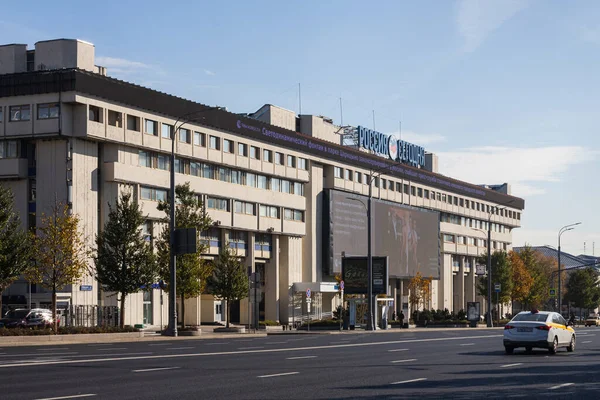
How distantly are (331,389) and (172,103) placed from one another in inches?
2274

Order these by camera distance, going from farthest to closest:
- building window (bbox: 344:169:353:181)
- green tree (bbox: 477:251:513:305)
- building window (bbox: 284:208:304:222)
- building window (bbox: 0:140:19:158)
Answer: green tree (bbox: 477:251:513:305)
building window (bbox: 344:169:353:181)
building window (bbox: 284:208:304:222)
building window (bbox: 0:140:19:158)

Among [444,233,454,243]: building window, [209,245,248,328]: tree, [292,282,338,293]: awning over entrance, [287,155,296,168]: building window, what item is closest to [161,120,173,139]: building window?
[209,245,248,328]: tree

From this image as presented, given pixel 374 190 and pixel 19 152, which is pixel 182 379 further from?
pixel 374 190

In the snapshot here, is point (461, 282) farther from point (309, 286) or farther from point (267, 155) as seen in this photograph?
point (267, 155)

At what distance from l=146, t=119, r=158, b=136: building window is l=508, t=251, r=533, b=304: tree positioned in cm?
6345

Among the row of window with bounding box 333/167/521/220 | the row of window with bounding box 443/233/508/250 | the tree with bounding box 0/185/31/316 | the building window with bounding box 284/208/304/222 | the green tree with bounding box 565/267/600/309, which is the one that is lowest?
the green tree with bounding box 565/267/600/309

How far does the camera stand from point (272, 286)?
87562 mm

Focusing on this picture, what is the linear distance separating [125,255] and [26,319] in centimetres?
696

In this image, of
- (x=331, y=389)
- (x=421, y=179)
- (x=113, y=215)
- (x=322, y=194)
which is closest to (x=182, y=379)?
(x=331, y=389)

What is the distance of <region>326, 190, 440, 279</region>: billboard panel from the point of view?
9625 centimetres

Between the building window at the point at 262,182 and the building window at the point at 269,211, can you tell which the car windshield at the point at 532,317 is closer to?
the building window at the point at 269,211

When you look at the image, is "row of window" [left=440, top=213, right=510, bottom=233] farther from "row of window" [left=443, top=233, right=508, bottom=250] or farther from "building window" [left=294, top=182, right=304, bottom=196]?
"building window" [left=294, top=182, right=304, bottom=196]

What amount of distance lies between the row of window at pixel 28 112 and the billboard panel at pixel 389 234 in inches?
1442

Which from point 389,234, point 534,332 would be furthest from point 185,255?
point 389,234
